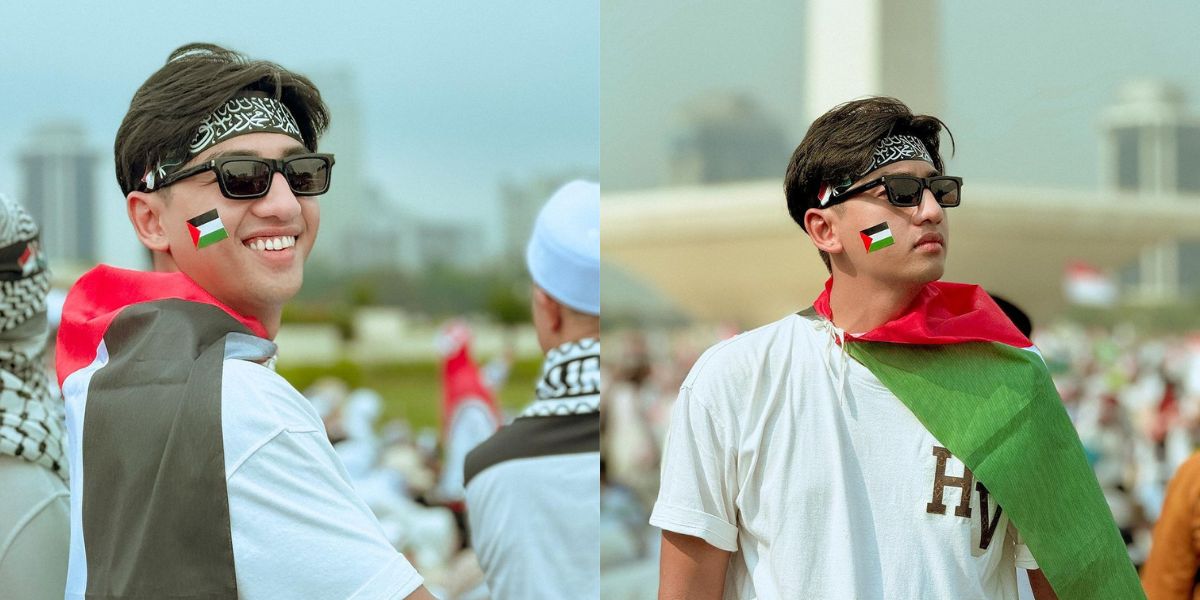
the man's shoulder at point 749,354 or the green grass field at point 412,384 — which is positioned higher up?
the man's shoulder at point 749,354

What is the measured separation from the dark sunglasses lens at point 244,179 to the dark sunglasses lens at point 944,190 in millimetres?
1421

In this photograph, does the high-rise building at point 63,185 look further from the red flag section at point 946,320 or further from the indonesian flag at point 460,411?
the red flag section at point 946,320

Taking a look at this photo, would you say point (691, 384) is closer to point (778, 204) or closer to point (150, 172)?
point (150, 172)

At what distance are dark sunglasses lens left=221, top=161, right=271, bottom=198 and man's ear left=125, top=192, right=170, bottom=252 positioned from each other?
0.19 metres

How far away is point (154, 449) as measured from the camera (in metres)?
2.56

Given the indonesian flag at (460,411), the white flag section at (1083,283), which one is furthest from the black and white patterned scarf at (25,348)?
the white flag section at (1083,283)

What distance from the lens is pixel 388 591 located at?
8.14ft

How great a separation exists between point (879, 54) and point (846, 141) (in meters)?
14.6

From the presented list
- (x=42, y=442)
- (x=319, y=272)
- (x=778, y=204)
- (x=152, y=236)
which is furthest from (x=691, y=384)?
(x=319, y=272)

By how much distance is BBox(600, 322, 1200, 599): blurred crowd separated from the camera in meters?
9.80

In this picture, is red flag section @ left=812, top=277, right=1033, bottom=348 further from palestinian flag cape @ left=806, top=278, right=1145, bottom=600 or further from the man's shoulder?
the man's shoulder

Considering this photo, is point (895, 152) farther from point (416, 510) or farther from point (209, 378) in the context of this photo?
point (416, 510)

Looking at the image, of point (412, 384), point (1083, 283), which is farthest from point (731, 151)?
point (412, 384)

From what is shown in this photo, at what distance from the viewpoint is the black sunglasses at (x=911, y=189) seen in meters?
3.09
